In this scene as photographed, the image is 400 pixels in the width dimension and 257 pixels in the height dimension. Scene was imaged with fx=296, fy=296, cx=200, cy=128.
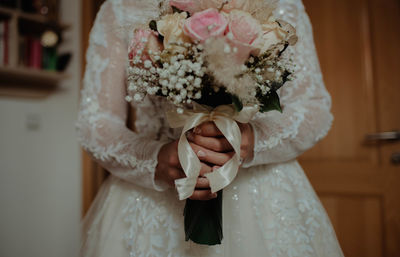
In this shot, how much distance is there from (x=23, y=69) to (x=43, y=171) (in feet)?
2.22

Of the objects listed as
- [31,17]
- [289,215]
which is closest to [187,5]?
[289,215]

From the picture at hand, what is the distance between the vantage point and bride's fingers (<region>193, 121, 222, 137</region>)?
2.02 feet

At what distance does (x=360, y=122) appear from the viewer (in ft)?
5.41

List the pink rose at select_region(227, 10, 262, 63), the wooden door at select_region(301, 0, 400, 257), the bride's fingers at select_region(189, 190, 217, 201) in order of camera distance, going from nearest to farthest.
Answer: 1. the pink rose at select_region(227, 10, 262, 63)
2. the bride's fingers at select_region(189, 190, 217, 201)
3. the wooden door at select_region(301, 0, 400, 257)

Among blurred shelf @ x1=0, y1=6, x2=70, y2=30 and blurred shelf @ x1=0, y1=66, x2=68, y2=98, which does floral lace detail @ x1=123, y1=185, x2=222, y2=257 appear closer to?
blurred shelf @ x1=0, y1=66, x2=68, y2=98

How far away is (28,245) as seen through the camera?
1.89 meters

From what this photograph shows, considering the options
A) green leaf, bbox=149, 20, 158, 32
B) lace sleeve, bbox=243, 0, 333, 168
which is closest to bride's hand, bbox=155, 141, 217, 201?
lace sleeve, bbox=243, 0, 333, 168

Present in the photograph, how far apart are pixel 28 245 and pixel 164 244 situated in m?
1.63

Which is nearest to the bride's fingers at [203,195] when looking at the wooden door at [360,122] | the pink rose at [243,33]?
the pink rose at [243,33]

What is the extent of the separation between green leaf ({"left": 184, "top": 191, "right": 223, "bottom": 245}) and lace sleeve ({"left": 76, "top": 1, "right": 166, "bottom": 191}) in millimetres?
140

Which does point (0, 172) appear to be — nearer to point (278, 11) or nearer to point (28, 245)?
point (28, 245)

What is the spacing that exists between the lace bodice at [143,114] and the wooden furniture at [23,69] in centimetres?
117

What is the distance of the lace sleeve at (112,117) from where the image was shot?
748mm

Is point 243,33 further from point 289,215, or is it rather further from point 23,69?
point 23,69
